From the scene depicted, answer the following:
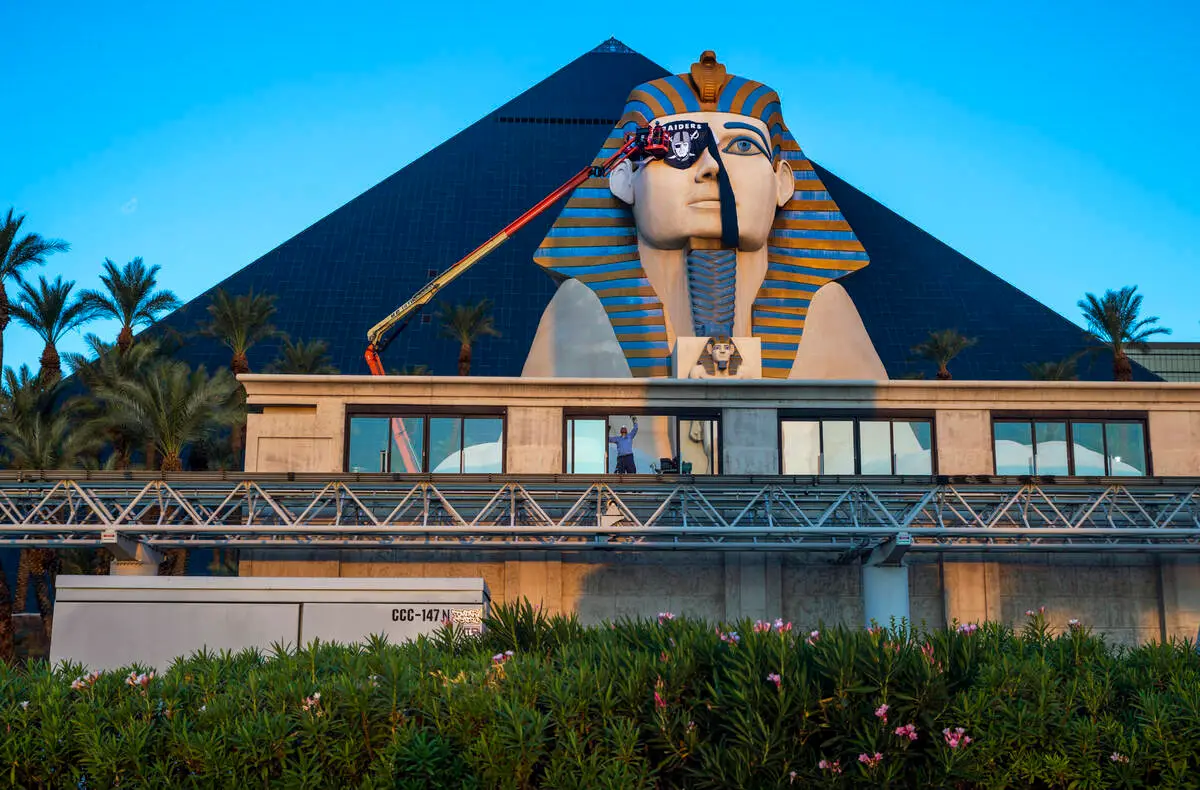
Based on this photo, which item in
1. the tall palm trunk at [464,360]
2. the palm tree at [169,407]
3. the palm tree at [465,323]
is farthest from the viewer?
the palm tree at [465,323]

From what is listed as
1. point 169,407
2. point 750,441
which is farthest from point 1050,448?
point 169,407

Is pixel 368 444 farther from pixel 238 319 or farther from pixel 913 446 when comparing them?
pixel 238 319

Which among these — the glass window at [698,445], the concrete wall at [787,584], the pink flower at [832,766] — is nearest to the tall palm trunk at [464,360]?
the glass window at [698,445]

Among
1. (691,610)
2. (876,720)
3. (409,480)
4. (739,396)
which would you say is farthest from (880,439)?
(876,720)

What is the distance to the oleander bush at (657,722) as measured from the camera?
10.6m

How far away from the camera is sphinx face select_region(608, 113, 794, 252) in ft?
86.6

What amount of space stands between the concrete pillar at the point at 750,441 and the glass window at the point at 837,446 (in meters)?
0.97

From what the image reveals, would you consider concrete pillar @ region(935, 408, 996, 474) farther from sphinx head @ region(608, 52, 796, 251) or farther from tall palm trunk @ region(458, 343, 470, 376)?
tall palm trunk @ region(458, 343, 470, 376)

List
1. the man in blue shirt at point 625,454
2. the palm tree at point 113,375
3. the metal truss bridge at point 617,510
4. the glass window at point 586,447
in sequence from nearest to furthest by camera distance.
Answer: the metal truss bridge at point 617,510 < the man in blue shirt at point 625,454 < the glass window at point 586,447 < the palm tree at point 113,375

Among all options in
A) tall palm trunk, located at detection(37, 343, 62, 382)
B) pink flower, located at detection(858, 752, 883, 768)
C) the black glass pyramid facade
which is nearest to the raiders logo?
pink flower, located at detection(858, 752, 883, 768)

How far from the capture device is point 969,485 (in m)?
23.7

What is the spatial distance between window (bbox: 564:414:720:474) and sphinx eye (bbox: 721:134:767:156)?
507 centimetres

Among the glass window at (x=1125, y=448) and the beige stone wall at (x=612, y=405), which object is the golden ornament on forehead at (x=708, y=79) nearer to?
the beige stone wall at (x=612, y=405)

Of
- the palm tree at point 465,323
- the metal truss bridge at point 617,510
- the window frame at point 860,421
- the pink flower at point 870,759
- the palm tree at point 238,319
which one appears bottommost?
the pink flower at point 870,759
